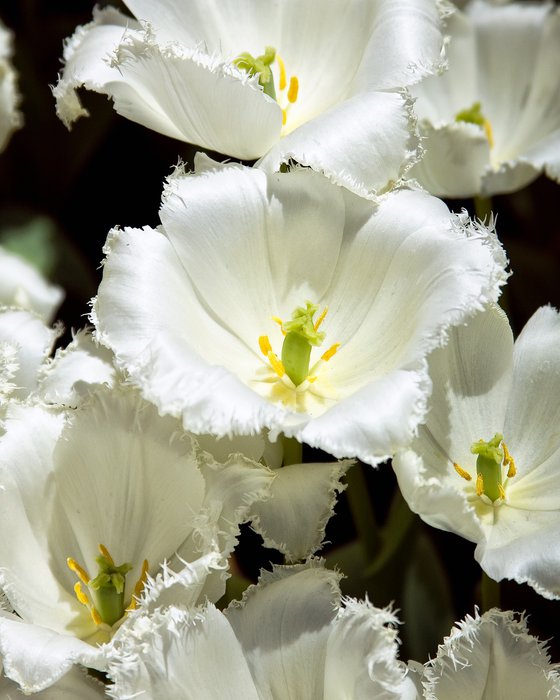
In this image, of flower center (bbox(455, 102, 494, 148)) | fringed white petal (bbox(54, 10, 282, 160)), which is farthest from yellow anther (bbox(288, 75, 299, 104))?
flower center (bbox(455, 102, 494, 148))

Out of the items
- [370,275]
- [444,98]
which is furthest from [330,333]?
[444,98]

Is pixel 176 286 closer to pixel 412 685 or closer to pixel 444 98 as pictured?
pixel 412 685

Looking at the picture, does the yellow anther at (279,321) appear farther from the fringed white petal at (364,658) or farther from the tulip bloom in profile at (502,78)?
the tulip bloom in profile at (502,78)

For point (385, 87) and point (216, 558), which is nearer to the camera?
point (216, 558)

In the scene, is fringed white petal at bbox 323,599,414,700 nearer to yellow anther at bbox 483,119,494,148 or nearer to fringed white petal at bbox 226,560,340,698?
fringed white petal at bbox 226,560,340,698

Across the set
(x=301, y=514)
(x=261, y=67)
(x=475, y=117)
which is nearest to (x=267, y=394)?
(x=301, y=514)

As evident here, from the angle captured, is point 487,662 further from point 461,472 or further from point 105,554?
point 105,554

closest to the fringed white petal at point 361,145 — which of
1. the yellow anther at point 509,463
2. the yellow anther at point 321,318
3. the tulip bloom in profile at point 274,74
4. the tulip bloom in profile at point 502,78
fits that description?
the tulip bloom in profile at point 274,74
